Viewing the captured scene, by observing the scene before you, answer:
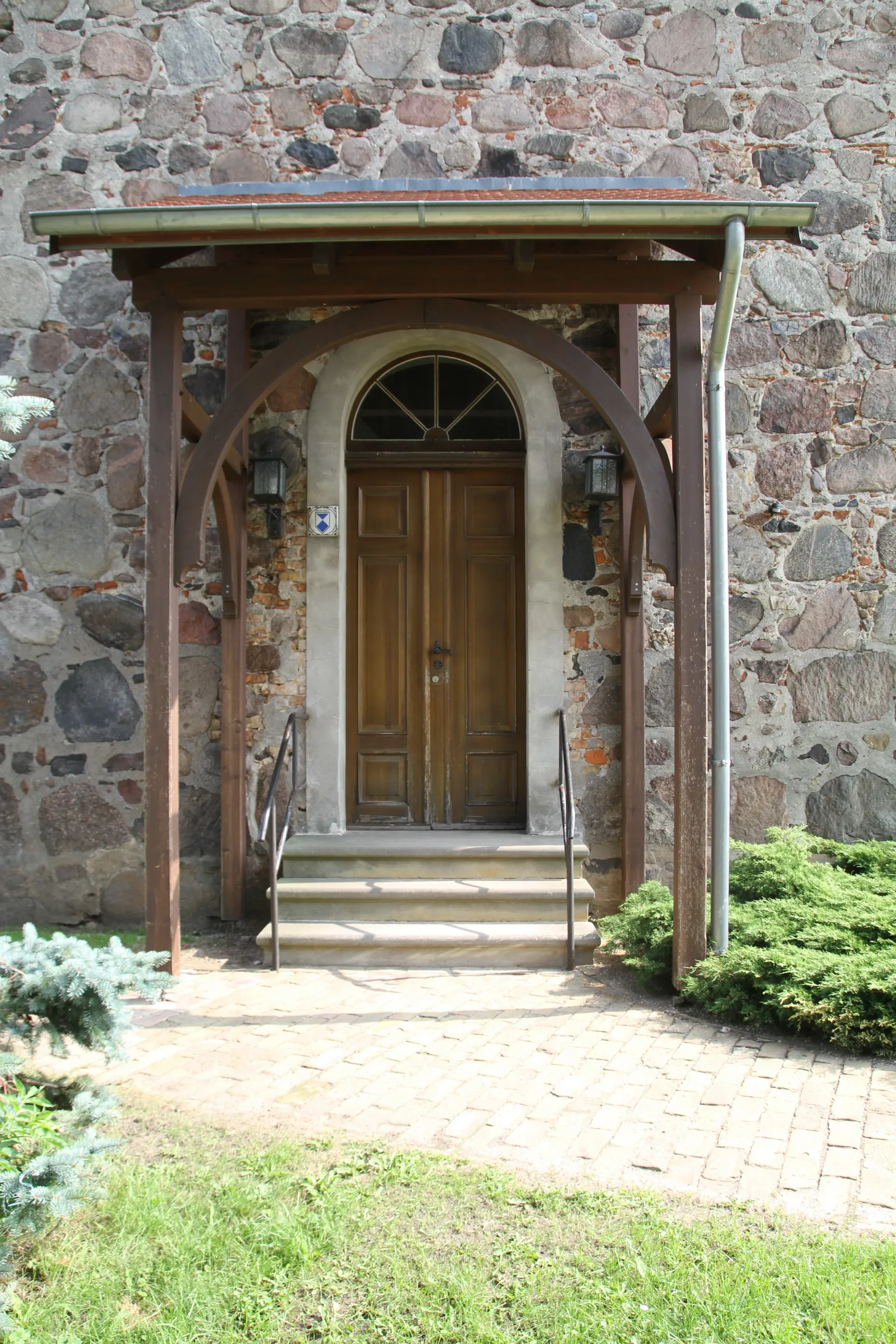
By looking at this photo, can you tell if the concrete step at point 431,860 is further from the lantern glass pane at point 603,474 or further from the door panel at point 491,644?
the lantern glass pane at point 603,474

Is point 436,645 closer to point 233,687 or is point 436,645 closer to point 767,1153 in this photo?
point 233,687

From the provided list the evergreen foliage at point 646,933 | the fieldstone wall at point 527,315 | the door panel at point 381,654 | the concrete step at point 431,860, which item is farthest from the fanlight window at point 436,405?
the evergreen foliage at point 646,933

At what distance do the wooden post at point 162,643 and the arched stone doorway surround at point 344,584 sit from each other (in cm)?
134

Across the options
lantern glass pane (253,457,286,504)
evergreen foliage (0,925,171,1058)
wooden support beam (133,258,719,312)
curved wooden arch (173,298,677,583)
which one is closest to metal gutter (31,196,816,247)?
wooden support beam (133,258,719,312)

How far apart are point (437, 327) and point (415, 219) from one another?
67 centimetres

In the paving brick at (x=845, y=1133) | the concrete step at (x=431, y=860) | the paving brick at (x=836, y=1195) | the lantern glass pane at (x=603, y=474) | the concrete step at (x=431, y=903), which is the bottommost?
the paving brick at (x=836, y=1195)

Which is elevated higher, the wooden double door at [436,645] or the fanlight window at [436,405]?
the fanlight window at [436,405]

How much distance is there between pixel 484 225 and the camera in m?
3.77

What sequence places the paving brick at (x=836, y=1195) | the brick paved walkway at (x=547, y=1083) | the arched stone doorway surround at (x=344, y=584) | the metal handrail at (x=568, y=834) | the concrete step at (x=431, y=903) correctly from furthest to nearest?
the arched stone doorway surround at (x=344, y=584) < the concrete step at (x=431, y=903) < the metal handrail at (x=568, y=834) < the brick paved walkway at (x=547, y=1083) < the paving brick at (x=836, y=1195)

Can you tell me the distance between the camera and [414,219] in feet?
12.1

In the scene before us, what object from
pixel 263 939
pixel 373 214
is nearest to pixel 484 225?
pixel 373 214

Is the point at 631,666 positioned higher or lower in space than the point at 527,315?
lower

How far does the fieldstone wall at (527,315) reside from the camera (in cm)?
543

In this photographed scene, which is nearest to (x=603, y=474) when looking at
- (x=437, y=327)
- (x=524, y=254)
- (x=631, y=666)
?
(x=631, y=666)
